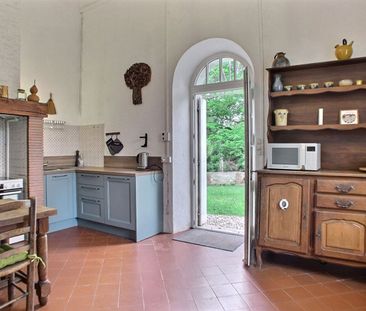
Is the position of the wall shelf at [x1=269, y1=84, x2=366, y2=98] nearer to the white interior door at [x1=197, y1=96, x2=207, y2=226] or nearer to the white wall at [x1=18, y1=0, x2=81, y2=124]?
the white interior door at [x1=197, y1=96, x2=207, y2=226]

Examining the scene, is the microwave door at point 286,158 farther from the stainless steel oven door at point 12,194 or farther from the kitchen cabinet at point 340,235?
the stainless steel oven door at point 12,194

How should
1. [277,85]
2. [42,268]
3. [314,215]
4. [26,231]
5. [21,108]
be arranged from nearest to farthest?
[26,231], [42,268], [314,215], [277,85], [21,108]

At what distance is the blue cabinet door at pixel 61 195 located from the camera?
12.9 ft

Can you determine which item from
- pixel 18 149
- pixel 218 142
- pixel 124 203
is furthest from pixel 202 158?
pixel 18 149

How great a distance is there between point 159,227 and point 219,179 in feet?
5.00

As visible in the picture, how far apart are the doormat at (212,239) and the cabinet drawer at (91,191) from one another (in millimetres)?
1168

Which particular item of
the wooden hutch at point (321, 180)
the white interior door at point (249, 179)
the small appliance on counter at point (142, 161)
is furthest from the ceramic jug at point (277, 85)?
the small appliance on counter at point (142, 161)

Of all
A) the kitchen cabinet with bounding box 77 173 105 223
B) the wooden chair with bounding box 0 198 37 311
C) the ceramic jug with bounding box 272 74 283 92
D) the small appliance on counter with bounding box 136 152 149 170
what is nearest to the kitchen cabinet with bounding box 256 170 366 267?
the ceramic jug with bounding box 272 74 283 92

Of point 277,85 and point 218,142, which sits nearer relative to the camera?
point 277,85

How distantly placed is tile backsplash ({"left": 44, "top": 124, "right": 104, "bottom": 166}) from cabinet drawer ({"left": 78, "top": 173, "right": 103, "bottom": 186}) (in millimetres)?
506

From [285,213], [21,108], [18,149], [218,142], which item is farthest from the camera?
[218,142]

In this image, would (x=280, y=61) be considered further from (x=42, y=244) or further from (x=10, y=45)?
(x=10, y=45)

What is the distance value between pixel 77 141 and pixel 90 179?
1.10m

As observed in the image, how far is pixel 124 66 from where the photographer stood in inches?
169
